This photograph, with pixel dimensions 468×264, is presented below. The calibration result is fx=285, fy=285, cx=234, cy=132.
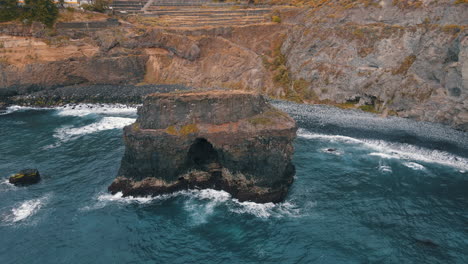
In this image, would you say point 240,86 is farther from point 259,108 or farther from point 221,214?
point 221,214

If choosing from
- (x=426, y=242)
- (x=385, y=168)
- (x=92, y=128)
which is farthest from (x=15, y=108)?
(x=426, y=242)

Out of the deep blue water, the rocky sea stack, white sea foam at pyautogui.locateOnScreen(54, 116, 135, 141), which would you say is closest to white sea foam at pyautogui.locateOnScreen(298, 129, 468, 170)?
the deep blue water

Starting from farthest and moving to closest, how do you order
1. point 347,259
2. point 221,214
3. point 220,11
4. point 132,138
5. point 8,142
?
1. point 220,11
2. point 8,142
3. point 132,138
4. point 221,214
5. point 347,259

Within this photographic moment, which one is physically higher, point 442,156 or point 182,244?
point 442,156

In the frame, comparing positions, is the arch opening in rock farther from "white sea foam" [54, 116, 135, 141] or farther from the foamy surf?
"white sea foam" [54, 116, 135, 141]

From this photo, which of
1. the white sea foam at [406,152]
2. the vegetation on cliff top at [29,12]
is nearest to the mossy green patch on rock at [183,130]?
the white sea foam at [406,152]

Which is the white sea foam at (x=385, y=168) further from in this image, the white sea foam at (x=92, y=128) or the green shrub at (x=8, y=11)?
the green shrub at (x=8, y=11)

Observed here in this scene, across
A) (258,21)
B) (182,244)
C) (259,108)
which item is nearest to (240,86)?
(258,21)
